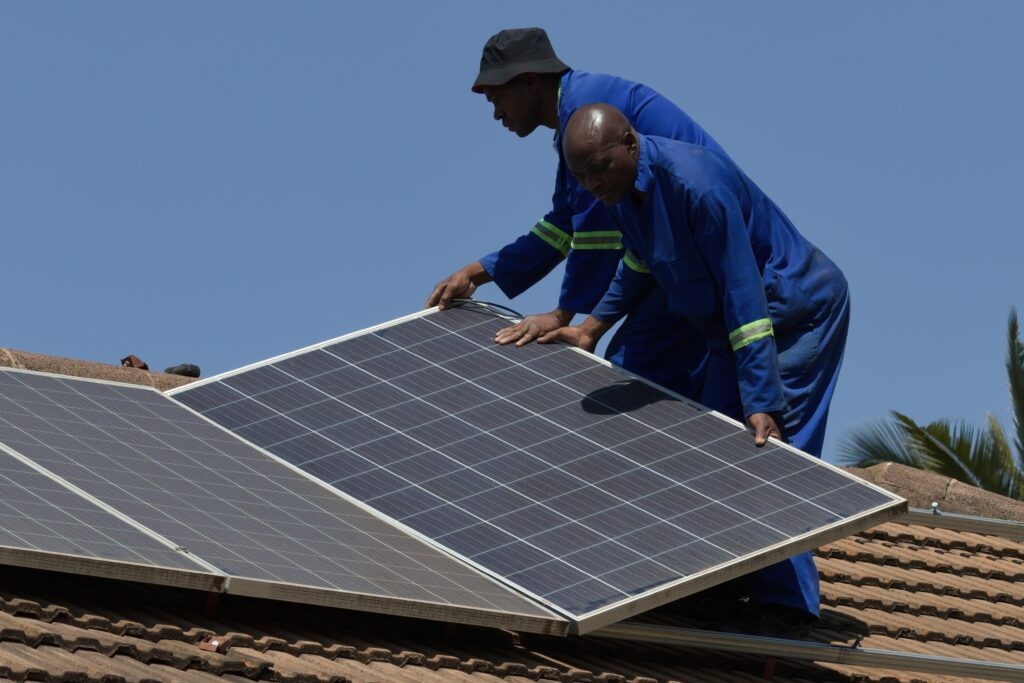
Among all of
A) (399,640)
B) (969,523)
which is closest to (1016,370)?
(969,523)

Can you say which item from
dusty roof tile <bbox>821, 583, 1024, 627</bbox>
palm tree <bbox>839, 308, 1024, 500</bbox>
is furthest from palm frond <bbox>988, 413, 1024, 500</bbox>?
dusty roof tile <bbox>821, 583, 1024, 627</bbox>

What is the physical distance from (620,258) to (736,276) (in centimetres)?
121

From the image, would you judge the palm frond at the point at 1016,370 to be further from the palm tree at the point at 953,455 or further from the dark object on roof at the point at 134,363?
the dark object on roof at the point at 134,363

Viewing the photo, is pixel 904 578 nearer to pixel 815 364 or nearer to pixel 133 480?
pixel 815 364

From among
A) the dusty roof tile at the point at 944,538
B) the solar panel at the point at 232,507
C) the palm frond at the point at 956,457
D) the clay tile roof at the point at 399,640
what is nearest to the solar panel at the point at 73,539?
the solar panel at the point at 232,507

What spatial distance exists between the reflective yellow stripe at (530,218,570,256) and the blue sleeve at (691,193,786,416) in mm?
1603

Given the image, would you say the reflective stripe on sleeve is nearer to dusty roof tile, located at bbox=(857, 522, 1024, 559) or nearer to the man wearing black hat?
the man wearing black hat

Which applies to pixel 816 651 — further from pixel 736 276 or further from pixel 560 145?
pixel 560 145

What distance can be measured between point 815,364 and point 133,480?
8.43 ft

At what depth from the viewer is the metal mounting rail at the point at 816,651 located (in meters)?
6.56

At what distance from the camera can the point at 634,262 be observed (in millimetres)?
7734

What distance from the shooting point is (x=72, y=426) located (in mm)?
6914

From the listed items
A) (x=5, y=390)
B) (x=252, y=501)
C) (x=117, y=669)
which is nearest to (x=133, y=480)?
(x=252, y=501)

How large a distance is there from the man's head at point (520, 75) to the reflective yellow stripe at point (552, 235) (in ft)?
2.54
